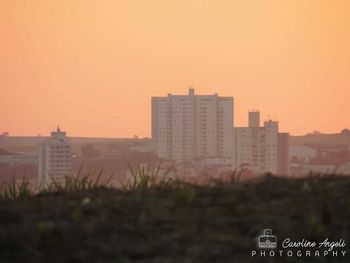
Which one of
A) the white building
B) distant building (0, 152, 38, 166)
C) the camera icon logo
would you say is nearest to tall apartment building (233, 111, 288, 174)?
the white building

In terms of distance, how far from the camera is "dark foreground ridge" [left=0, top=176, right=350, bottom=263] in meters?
4.40

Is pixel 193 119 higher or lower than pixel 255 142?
higher

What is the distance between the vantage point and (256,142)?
261 ft

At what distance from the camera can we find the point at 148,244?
4.46 metres

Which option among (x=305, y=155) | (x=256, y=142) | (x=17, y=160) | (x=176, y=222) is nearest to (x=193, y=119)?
(x=256, y=142)

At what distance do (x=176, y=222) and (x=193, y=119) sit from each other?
97.0 metres

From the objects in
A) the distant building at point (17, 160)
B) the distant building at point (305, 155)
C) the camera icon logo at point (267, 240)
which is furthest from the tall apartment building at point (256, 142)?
the camera icon logo at point (267, 240)


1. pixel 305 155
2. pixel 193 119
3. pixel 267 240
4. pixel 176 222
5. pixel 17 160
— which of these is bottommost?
Result: pixel 267 240

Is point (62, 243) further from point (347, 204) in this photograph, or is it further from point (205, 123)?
point (205, 123)

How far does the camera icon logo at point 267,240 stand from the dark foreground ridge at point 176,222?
0.13 ft

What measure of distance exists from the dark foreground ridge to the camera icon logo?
0.04m

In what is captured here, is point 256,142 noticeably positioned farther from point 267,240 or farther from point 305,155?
point 267,240

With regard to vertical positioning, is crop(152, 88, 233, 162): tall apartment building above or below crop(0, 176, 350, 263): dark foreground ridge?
above

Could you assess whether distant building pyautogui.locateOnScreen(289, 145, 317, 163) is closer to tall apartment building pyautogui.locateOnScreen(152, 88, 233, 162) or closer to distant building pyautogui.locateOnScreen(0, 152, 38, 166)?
distant building pyautogui.locateOnScreen(0, 152, 38, 166)
